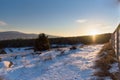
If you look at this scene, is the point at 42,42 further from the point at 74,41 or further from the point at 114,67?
the point at 74,41

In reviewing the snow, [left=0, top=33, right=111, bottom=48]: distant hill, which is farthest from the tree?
[left=0, top=33, right=111, bottom=48]: distant hill

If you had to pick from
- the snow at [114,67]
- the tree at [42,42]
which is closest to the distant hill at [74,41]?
the tree at [42,42]

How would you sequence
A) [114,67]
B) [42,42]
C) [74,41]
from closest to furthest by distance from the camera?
[114,67]
[42,42]
[74,41]

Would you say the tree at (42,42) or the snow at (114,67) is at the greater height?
the tree at (42,42)

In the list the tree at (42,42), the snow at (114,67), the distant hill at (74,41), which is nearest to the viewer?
the snow at (114,67)

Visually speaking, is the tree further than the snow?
Yes

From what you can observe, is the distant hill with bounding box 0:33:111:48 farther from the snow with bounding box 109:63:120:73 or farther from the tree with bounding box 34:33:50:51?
the snow with bounding box 109:63:120:73

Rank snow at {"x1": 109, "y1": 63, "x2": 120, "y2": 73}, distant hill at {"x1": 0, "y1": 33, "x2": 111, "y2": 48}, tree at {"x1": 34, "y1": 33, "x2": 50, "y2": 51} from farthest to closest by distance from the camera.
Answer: distant hill at {"x1": 0, "y1": 33, "x2": 111, "y2": 48}
tree at {"x1": 34, "y1": 33, "x2": 50, "y2": 51}
snow at {"x1": 109, "y1": 63, "x2": 120, "y2": 73}

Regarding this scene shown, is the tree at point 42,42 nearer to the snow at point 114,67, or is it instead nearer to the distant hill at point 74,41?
the snow at point 114,67

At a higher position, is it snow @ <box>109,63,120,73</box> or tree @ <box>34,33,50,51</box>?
tree @ <box>34,33,50,51</box>

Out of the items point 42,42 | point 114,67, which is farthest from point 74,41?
point 114,67

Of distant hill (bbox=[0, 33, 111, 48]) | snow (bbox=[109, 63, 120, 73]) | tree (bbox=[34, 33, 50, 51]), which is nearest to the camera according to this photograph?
snow (bbox=[109, 63, 120, 73])

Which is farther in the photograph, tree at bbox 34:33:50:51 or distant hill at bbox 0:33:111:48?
distant hill at bbox 0:33:111:48

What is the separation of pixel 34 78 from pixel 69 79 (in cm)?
217
